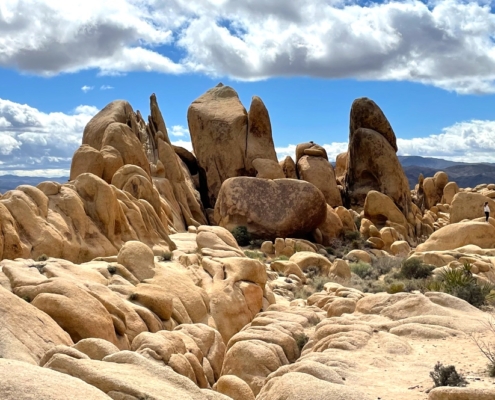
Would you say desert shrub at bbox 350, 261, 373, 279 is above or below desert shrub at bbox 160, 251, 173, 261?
below

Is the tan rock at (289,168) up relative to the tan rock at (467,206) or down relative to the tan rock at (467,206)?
up

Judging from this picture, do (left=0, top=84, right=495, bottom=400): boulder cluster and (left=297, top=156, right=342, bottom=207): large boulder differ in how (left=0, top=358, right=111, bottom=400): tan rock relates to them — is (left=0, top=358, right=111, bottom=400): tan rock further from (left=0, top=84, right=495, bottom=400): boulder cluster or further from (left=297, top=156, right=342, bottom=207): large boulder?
(left=297, top=156, right=342, bottom=207): large boulder

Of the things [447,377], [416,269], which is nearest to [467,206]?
[416,269]

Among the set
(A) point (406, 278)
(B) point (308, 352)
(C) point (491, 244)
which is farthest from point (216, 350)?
(C) point (491, 244)

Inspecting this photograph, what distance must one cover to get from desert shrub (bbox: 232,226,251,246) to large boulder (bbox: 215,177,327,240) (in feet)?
1.48

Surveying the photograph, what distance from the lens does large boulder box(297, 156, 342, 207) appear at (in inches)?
1746

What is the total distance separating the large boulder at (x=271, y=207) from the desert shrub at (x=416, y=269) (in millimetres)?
11370

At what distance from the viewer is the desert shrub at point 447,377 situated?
827 cm

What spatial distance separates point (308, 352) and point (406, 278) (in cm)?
1126

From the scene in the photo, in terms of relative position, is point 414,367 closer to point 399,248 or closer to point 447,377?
point 447,377

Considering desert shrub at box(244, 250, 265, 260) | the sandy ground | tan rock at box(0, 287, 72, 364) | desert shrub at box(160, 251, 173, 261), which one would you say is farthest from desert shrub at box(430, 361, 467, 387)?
desert shrub at box(244, 250, 265, 260)


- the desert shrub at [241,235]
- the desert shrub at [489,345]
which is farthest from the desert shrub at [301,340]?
the desert shrub at [241,235]

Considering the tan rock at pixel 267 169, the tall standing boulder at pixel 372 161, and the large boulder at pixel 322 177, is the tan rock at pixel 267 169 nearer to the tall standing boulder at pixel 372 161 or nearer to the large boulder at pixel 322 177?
the large boulder at pixel 322 177

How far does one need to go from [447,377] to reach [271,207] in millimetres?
26061
